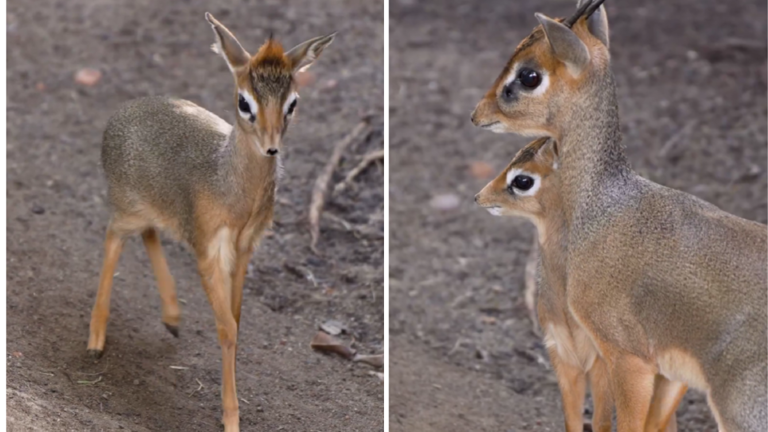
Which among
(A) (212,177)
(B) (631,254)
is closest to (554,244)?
(B) (631,254)

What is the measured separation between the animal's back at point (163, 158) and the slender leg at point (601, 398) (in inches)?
58.8

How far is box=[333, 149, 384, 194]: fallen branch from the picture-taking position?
6359 mm

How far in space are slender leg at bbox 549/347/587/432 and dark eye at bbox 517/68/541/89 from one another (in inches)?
38.4

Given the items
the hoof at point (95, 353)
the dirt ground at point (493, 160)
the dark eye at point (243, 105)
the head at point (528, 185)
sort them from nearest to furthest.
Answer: the dark eye at point (243, 105)
the head at point (528, 185)
the hoof at point (95, 353)
the dirt ground at point (493, 160)

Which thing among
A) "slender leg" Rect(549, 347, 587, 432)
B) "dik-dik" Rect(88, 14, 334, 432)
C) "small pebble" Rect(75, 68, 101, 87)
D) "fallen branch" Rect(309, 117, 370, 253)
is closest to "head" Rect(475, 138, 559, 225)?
"slender leg" Rect(549, 347, 587, 432)

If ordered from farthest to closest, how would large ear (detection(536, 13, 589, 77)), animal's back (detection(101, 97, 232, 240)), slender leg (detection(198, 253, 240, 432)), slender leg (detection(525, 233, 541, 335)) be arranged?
slender leg (detection(525, 233, 541, 335)) → animal's back (detection(101, 97, 232, 240)) → slender leg (detection(198, 253, 240, 432)) → large ear (detection(536, 13, 589, 77))

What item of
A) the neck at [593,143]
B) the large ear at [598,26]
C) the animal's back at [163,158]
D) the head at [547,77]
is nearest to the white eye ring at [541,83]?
the head at [547,77]

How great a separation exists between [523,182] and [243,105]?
1.00m

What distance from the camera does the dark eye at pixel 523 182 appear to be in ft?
13.3

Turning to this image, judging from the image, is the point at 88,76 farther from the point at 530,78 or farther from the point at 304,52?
the point at 530,78

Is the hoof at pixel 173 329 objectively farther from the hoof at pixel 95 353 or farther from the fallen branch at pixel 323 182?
the fallen branch at pixel 323 182

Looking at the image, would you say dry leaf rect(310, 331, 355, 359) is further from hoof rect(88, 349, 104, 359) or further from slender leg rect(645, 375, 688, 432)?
slender leg rect(645, 375, 688, 432)

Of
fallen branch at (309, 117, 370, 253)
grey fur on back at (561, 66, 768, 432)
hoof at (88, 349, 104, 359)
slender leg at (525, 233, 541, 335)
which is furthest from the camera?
fallen branch at (309, 117, 370, 253)

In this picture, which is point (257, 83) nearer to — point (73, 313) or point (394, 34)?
point (73, 313)
